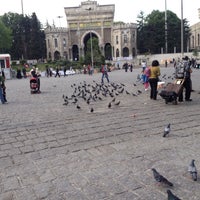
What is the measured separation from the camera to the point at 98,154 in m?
5.46

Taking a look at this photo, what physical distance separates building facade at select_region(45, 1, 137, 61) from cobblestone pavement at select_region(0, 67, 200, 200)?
70.2 metres

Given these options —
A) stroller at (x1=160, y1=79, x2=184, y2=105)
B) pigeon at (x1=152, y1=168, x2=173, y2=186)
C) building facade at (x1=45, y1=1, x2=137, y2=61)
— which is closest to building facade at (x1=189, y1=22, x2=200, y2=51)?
building facade at (x1=45, y1=1, x2=137, y2=61)

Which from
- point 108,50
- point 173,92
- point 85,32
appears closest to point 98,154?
point 173,92

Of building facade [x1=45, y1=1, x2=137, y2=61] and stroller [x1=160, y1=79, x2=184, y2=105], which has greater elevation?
building facade [x1=45, y1=1, x2=137, y2=61]

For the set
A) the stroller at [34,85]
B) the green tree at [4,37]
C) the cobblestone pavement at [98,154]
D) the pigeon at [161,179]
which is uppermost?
the green tree at [4,37]

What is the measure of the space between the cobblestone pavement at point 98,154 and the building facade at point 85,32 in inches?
2762

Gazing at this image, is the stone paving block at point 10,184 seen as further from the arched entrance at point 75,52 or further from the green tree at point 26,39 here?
the arched entrance at point 75,52

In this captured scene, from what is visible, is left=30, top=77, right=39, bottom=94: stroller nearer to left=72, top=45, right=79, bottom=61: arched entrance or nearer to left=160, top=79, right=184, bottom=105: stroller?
left=160, top=79, right=184, bottom=105: stroller

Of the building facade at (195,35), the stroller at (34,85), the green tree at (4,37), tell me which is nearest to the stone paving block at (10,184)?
the stroller at (34,85)

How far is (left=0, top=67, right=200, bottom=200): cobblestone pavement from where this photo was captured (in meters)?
4.04

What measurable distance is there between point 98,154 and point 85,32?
7691cm

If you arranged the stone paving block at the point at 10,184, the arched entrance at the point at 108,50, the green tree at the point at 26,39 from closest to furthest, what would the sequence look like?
1. the stone paving block at the point at 10,184
2. the green tree at the point at 26,39
3. the arched entrance at the point at 108,50

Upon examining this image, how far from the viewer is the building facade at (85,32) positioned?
3086 inches

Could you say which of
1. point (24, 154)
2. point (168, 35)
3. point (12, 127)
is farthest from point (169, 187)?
point (168, 35)
